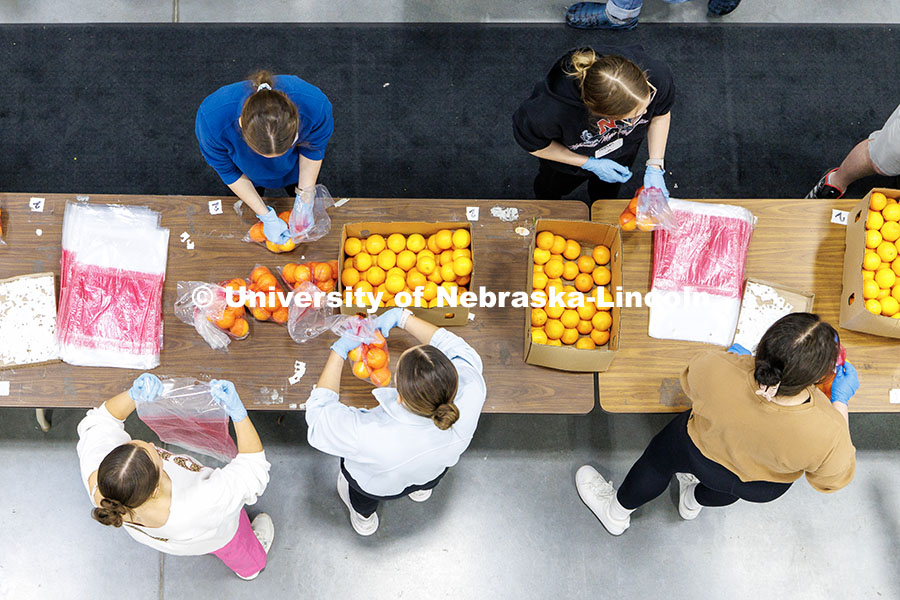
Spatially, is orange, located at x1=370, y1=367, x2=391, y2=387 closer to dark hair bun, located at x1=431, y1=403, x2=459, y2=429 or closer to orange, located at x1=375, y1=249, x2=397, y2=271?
orange, located at x1=375, y1=249, x2=397, y2=271

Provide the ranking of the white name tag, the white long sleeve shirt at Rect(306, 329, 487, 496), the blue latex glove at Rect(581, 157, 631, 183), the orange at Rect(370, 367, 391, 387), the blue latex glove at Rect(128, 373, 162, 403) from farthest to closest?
the blue latex glove at Rect(581, 157, 631, 183), the white name tag, the orange at Rect(370, 367, 391, 387), the blue latex glove at Rect(128, 373, 162, 403), the white long sleeve shirt at Rect(306, 329, 487, 496)

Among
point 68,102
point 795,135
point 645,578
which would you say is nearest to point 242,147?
point 68,102

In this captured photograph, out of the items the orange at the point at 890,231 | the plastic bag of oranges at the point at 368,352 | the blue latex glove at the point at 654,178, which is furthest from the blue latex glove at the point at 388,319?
the orange at the point at 890,231

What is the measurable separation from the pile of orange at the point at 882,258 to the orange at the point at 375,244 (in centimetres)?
195

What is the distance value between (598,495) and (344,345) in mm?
1737

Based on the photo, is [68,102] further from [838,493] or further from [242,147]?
[838,493]

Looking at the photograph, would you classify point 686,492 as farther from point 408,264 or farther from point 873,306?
point 408,264

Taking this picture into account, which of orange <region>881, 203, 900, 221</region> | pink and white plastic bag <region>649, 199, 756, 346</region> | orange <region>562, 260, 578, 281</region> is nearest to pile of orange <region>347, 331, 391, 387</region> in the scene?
orange <region>562, 260, 578, 281</region>

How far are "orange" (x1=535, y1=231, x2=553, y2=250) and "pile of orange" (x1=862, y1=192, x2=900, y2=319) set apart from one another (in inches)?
49.9

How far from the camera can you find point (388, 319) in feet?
7.70

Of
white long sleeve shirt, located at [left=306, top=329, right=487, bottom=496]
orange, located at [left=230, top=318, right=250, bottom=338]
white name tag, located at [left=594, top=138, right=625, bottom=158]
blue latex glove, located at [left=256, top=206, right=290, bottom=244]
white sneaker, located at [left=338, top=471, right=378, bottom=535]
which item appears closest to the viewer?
white long sleeve shirt, located at [left=306, top=329, right=487, bottom=496]

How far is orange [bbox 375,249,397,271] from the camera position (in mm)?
2482

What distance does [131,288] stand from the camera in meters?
2.58

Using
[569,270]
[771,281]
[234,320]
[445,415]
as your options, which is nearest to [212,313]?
[234,320]
